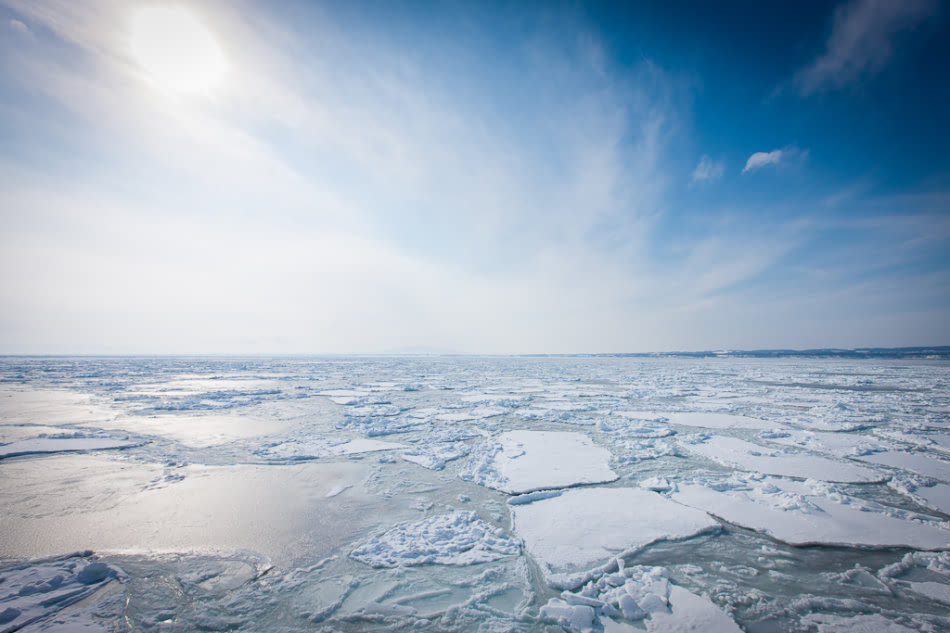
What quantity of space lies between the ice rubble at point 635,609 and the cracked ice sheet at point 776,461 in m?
3.43

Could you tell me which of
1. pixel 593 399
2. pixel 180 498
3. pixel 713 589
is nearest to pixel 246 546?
pixel 180 498

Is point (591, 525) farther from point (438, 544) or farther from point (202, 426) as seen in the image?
point (202, 426)

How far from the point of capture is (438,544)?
3129 millimetres

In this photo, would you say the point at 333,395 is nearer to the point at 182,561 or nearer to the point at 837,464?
the point at 182,561

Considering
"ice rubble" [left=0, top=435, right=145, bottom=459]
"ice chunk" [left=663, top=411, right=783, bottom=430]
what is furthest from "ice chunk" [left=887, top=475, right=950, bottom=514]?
"ice rubble" [left=0, top=435, right=145, bottom=459]

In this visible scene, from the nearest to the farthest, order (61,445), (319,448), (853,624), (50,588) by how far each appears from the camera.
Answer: (853,624) → (50,588) → (61,445) → (319,448)

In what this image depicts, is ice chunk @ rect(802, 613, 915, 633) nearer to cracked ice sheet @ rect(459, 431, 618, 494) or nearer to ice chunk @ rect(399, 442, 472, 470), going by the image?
cracked ice sheet @ rect(459, 431, 618, 494)

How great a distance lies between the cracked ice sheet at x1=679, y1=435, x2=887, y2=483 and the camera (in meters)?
4.62

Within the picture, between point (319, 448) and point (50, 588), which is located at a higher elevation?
point (50, 588)

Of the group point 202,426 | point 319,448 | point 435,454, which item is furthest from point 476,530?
point 202,426

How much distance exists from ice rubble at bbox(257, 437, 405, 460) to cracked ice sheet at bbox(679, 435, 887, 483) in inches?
205

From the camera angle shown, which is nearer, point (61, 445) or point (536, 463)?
point (536, 463)

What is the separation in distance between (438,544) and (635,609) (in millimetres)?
1614

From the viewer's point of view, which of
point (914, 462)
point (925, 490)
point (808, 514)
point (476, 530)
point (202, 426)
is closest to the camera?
point (476, 530)
